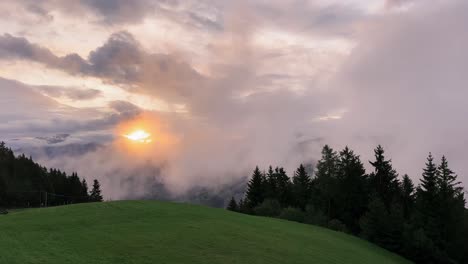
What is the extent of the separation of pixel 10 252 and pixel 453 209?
83710 millimetres

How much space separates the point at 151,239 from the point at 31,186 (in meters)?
119

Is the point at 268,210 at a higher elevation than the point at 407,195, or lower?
lower

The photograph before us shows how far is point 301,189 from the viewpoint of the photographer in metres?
118

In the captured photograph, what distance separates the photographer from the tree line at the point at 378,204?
77188 mm

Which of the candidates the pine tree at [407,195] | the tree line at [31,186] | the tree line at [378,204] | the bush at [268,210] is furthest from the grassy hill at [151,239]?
the tree line at [31,186]

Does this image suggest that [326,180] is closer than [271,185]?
Yes

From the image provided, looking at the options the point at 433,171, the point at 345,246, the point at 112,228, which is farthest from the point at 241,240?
the point at 433,171

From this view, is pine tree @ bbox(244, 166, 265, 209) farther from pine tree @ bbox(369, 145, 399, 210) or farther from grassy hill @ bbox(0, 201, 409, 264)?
grassy hill @ bbox(0, 201, 409, 264)

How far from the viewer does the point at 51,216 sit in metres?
46.8

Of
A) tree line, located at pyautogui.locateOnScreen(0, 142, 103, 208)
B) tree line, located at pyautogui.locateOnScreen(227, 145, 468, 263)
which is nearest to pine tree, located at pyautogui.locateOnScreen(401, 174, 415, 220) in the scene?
tree line, located at pyautogui.locateOnScreen(227, 145, 468, 263)

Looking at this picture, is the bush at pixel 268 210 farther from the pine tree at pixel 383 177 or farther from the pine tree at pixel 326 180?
the pine tree at pixel 383 177

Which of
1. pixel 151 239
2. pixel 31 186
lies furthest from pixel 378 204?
pixel 31 186

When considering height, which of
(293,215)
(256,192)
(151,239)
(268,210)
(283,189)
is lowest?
(151,239)

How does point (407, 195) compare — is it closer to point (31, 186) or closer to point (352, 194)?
point (352, 194)
